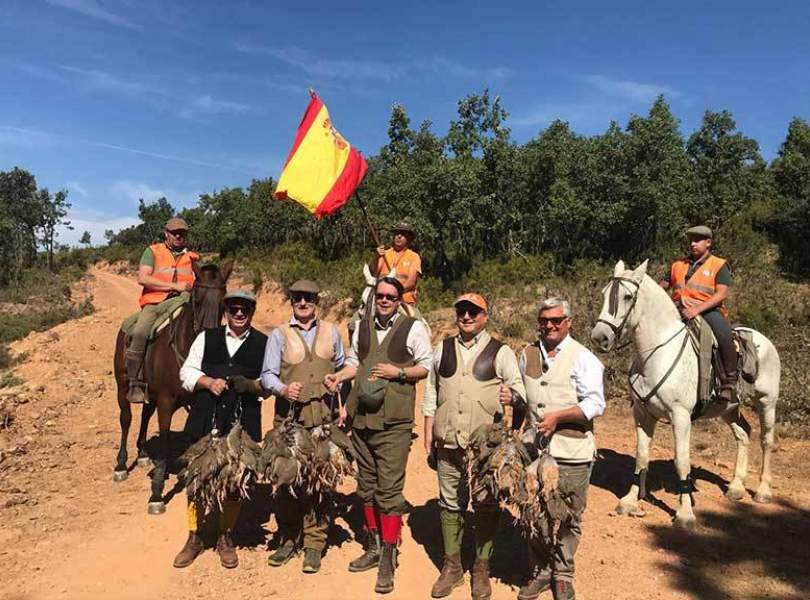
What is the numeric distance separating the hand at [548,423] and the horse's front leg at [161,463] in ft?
13.6

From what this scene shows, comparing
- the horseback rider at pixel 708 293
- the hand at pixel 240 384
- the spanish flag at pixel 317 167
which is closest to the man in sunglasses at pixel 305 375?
the hand at pixel 240 384

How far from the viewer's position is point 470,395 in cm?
388

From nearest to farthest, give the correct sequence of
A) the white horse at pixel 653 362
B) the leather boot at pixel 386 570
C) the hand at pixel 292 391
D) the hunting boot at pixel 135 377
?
the hand at pixel 292 391 → the leather boot at pixel 386 570 → the white horse at pixel 653 362 → the hunting boot at pixel 135 377

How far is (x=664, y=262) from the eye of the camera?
1794cm

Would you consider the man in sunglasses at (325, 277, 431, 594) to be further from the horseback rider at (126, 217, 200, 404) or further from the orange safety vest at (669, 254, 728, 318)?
the orange safety vest at (669, 254, 728, 318)

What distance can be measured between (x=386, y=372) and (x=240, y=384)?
121cm

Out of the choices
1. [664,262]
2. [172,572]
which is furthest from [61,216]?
[172,572]

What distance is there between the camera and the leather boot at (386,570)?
165 inches

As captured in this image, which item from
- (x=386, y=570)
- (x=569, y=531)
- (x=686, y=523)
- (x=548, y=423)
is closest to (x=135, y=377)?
(x=386, y=570)

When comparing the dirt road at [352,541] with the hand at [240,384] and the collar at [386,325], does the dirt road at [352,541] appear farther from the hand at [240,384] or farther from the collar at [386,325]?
the collar at [386,325]

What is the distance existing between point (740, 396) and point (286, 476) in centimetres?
534

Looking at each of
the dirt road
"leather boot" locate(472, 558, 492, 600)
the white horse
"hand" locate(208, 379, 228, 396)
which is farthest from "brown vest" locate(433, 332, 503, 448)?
the white horse

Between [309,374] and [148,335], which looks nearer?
[309,374]

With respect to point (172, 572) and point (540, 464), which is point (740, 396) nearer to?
point (540, 464)
